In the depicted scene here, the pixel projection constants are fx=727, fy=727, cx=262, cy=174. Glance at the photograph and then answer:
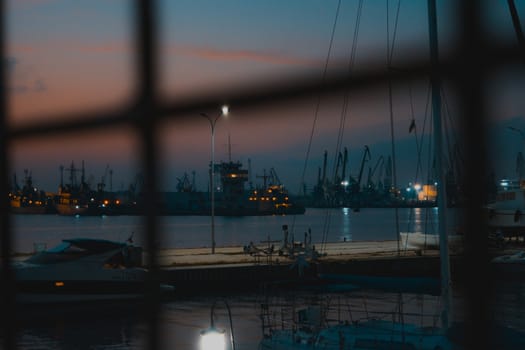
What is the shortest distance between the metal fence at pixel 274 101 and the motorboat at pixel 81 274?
1866cm

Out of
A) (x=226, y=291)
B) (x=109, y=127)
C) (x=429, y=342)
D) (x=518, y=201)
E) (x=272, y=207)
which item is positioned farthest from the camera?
(x=272, y=207)

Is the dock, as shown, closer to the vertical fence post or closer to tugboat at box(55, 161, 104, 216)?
tugboat at box(55, 161, 104, 216)

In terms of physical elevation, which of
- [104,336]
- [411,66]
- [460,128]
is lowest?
[104,336]

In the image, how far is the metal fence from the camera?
0.92 metres

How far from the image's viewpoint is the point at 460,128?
3.03ft

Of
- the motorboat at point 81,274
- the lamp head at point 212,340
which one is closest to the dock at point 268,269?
the motorboat at point 81,274

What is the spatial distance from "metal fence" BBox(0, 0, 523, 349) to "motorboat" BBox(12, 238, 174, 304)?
18.7 metres

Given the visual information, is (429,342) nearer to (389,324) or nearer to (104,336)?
(389,324)

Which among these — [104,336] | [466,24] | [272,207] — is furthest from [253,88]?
[272,207]

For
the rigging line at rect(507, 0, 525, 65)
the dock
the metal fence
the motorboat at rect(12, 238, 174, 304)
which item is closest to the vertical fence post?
the metal fence

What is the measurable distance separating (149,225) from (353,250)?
30387mm

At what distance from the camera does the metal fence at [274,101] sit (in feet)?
3.01

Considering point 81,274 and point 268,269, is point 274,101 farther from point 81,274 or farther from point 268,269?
point 268,269

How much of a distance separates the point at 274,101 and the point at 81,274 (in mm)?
20742
